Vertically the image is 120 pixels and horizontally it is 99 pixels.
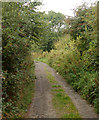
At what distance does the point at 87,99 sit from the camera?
820 centimetres

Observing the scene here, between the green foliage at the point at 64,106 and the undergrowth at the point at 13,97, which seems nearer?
the undergrowth at the point at 13,97

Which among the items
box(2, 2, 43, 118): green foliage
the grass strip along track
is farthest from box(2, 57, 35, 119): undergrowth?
the grass strip along track

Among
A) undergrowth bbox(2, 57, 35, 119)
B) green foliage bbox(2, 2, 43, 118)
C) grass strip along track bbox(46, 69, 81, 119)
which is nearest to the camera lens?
undergrowth bbox(2, 57, 35, 119)

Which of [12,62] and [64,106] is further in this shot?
[64,106]

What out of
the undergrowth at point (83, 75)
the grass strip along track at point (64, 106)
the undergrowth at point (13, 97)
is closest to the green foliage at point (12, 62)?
the undergrowth at point (13, 97)

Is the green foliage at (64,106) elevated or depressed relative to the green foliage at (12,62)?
depressed

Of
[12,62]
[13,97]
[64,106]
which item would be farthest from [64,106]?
[12,62]

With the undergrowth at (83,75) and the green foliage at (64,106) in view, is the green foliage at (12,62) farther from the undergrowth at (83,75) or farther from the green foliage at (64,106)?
the undergrowth at (83,75)

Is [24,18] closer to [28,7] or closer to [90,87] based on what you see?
[28,7]

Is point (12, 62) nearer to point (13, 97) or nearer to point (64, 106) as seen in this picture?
point (13, 97)

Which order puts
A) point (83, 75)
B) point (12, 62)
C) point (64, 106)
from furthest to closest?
point (83, 75)
point (64, 106)
point (12, 62)

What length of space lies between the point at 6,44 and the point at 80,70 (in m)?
7.90

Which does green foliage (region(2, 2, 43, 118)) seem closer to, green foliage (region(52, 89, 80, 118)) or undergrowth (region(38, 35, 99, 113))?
green foliage (region(52, 89, 80, 118))

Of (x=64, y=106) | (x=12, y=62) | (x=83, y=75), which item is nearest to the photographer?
(x=12, y=62)
